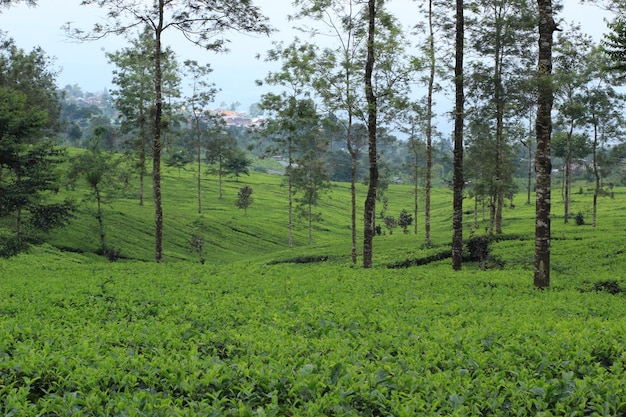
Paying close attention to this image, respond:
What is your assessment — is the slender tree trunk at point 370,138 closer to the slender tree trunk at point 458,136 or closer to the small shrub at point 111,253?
the slender tree trunk at point 458,136

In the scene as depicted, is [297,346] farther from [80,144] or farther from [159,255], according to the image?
[80,144]

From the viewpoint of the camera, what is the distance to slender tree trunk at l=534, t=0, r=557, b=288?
16.9 m

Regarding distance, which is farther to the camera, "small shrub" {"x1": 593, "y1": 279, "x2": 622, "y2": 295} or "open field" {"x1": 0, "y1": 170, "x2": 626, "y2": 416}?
"small shrub" {"x1": 593, "y1": 279, "x2": 622, "y2": 295}

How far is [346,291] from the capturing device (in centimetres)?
1472

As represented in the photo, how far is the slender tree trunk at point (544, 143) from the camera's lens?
55.4 ft

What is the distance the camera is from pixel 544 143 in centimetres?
1711

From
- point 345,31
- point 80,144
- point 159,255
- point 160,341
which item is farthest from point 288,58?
point 80,144

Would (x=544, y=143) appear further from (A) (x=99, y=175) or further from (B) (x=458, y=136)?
(A) (x=99, y=175)

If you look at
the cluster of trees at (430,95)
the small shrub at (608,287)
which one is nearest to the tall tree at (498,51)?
the cluster of trees at (430,95)

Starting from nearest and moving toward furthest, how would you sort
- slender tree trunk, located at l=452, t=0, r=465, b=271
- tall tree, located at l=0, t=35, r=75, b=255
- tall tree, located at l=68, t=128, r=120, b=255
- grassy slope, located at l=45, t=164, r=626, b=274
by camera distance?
1. slender tree trunk, located at l=452, t=0, r=465, b=271
2. tall tree, located at l=0, t=35, r=75, b=255
3. grassy slope, located at l=45, t=164, r=626, b=274
4. tall tree, located at l=68, t=128, r=120, b=255

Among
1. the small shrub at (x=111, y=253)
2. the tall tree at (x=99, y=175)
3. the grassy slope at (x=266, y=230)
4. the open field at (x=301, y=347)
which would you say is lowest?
the small shrub at (x=111, y=253)

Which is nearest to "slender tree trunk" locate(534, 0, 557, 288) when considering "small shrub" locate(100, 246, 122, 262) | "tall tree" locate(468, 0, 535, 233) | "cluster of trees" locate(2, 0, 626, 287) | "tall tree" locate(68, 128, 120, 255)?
"cluster of trees" locate(2, 0, 626, 287)

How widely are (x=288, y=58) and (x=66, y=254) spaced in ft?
102

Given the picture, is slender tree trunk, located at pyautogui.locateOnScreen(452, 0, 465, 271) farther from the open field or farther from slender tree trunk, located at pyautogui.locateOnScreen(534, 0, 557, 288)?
the open field
